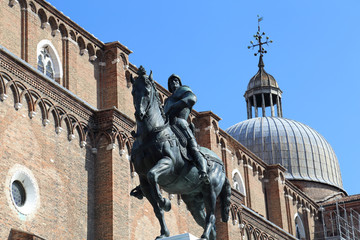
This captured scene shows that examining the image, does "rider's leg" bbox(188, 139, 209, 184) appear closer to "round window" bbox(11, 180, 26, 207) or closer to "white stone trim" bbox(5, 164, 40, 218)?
"white stone trim" bbox(5, 164, 40, 218)

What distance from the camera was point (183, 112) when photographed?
546 inches

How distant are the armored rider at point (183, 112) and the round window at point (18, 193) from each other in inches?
365

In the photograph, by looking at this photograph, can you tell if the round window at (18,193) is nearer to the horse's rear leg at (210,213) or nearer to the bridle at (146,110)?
the horse's rear leg at (210,213)

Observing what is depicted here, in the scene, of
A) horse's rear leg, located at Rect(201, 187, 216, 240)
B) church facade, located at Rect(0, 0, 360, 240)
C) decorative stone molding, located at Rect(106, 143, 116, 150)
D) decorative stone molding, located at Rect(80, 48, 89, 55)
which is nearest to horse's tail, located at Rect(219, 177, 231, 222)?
horse's rear leg, located at Rect(201, 187, 216, 240)

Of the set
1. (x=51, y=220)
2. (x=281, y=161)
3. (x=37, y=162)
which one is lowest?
(x=51, y=220)

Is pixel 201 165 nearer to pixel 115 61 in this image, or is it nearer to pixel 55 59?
pixel 55 59

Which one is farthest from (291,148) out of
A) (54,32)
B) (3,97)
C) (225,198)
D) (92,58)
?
(225,198)

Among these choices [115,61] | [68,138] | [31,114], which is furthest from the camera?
[115,61]

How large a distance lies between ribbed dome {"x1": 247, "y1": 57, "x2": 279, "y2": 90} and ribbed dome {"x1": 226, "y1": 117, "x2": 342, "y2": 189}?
10.8ft

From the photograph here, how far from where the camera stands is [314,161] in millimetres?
48438

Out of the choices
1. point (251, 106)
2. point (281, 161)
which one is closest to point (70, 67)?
point (281, 161)

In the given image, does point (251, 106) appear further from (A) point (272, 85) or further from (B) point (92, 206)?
(B) point (92, 206)

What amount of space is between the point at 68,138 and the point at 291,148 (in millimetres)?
25239

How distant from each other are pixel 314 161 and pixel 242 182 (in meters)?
11.3
